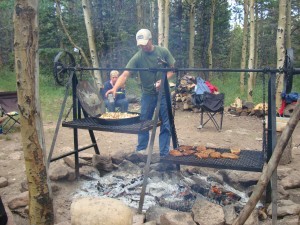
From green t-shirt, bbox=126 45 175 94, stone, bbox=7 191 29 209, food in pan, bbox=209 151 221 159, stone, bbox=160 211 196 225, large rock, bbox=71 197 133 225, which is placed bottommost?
stone, bbox=7 191 29 209

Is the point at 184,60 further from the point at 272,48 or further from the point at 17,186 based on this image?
the point at 17,186

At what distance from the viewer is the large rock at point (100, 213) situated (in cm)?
270

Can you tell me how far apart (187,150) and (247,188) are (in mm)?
979

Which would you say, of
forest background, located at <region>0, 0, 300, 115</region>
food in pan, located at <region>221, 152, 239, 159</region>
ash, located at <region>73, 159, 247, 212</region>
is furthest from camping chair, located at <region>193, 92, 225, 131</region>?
food in pan, located at <region>221, 152, 239, 159</region>

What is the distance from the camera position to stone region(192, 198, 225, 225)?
3.11 m

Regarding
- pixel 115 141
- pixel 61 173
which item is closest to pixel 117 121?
pixel 61 173

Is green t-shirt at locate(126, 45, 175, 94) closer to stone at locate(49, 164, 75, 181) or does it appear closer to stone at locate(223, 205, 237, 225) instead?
stone at locate(49, 164, 75, 181)

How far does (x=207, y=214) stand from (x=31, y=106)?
1934 mm

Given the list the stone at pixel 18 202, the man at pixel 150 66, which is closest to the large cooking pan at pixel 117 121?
the man at pixel 150 66

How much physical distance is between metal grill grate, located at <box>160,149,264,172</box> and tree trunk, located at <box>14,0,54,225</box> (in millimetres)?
1461

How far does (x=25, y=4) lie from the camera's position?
229 cm

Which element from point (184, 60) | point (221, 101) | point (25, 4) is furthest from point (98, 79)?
point (184, 60)

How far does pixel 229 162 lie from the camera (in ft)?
11.5

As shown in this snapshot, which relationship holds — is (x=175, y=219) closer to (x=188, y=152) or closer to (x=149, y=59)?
(x=188, y=152)
